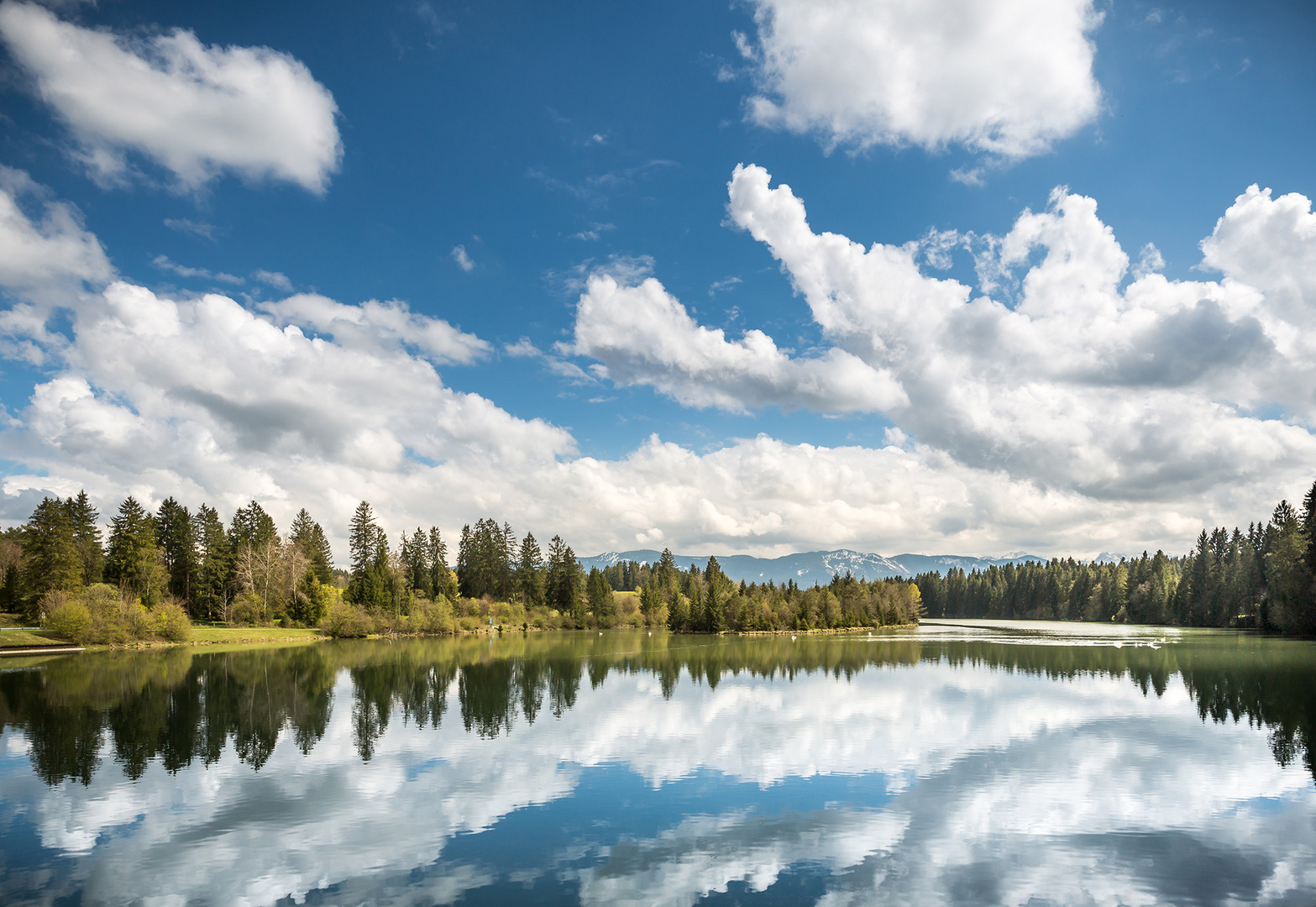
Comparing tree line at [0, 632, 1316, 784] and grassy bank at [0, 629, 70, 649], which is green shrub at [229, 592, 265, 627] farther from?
grassy bank at [0, 629, 70, 649]

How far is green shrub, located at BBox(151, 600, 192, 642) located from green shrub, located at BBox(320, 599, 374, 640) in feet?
66.7

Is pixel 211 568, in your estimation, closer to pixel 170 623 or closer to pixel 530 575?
pixel 170 623

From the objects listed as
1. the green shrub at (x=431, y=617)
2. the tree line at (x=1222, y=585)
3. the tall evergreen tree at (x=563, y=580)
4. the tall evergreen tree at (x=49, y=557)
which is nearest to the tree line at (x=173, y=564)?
the tall evergreen tree at (x=49, y=557)

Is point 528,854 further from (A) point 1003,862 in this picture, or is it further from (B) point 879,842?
(A) point 1003,862

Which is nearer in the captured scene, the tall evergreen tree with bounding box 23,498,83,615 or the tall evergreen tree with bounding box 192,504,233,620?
the tall evergreen tree with bounding box 23,498,83,615

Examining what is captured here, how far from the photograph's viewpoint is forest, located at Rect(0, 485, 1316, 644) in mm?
80562

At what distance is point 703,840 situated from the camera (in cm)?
1697

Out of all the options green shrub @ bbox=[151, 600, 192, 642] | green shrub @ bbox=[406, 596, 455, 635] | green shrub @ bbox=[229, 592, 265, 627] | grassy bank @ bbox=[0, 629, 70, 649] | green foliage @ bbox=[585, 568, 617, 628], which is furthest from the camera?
green foliage @ bbox=[585, 568, 617, 628]

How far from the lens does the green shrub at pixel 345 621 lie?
101875mm

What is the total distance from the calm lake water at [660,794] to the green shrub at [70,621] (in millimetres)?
34172

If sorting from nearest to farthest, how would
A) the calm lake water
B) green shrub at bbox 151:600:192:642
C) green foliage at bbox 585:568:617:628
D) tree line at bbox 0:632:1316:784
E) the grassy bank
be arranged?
1. the calm lake water
2. tree line at bbox 0:632:1316:784
3. the grassy bank
4. green shrub at bbox 151:600:192:642
5. green foliage at bbox 585:568:617:628

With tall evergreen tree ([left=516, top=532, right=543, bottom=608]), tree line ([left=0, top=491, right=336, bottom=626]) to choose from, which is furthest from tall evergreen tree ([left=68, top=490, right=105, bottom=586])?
tall evergreen tree ([left=516, top=532, right=543, bottom=608])

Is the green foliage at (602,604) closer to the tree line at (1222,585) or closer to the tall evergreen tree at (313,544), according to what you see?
the tall evergreen tree at (313,544)

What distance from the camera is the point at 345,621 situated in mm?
102312
